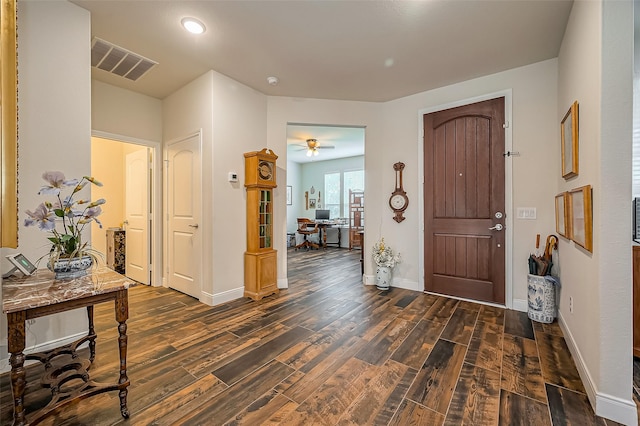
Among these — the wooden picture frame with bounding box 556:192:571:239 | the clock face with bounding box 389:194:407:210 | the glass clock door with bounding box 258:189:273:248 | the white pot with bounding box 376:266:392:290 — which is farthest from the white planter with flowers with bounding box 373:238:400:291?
the wooden picture frame with bounding box 556:192:571:239

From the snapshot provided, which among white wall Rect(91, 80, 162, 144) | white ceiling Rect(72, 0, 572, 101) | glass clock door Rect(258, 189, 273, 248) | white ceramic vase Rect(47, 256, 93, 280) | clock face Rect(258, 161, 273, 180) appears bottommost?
white ceramic vase Rect(47, 256, 93, 280)

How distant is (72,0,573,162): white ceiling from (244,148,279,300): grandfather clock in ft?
3.34

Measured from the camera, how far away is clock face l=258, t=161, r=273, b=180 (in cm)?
341

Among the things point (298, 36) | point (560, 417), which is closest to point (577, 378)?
point (560, 417)

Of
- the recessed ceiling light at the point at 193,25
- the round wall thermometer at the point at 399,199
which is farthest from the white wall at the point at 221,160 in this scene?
the round wall thermometer at the point at 399,199

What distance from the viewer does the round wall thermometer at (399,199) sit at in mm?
3740

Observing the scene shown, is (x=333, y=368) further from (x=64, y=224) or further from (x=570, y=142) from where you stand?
(x=570, y=142)

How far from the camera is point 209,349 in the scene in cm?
217

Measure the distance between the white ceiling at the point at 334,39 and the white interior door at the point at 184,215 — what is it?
0.89 m

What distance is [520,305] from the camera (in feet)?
9.73

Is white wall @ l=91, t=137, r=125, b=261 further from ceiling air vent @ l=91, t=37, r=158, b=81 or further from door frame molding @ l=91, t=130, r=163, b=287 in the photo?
ceiling air vent @ l=91, t=37, r=158, b=81

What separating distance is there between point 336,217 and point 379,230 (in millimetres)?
4554

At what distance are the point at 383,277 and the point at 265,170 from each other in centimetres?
212

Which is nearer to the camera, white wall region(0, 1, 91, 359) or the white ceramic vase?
the white ceramic vase
